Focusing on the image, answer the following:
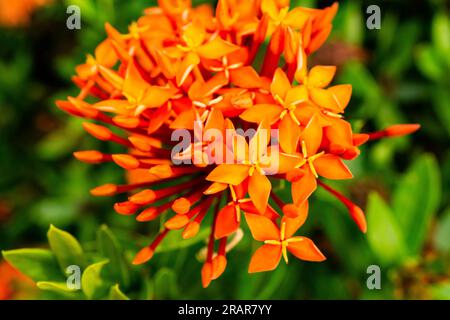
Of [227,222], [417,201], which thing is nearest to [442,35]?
[417,201]

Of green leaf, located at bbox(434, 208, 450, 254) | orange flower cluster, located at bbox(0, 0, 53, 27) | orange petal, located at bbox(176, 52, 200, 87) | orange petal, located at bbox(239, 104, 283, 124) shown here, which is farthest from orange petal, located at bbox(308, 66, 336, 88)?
orange flower cluster, located at bbox(0, 0, 53, 27)

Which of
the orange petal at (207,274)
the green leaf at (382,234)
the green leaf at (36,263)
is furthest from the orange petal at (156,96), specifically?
the green leaf at (382,234)

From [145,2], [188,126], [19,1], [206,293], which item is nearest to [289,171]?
[188,126]

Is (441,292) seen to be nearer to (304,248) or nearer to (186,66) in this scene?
(304,248)

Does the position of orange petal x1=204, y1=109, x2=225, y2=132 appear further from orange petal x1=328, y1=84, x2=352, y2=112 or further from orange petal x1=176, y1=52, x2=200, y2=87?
orange petal x1=328, y1=84, x2=352, y2=112

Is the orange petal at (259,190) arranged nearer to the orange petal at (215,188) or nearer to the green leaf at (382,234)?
the orange petal at (215,188)
